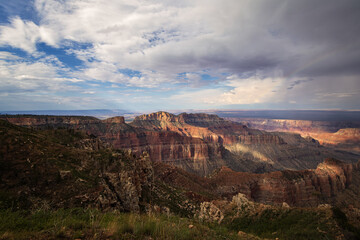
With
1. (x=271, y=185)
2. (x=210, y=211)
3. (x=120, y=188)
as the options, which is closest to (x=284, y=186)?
(x=271, y=185)

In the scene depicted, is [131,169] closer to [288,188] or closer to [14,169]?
[14,169]

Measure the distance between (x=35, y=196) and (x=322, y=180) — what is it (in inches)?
3759

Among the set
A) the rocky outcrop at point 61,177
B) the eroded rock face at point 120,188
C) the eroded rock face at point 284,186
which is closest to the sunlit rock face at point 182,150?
the eroded rock face at point 284,186

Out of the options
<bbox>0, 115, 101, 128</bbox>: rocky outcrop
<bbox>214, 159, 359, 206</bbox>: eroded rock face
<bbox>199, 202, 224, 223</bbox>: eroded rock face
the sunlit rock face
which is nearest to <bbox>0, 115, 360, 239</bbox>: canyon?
<bbox>199, 202, 224, 223</bbox>: eroded rock face

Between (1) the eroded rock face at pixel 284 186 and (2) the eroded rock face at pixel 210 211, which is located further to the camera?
(1) the eroded rock face at pixel 284 186

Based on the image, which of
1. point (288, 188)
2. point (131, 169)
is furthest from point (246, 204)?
point (288, 188)

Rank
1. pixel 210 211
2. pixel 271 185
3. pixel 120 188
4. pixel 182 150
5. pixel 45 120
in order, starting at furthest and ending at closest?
1. pixel 182 150
2. pixel 45 120
3. pixel 271 185
4. pixel 210 211
5. pixel 120 188

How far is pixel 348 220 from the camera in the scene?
53.9 feet

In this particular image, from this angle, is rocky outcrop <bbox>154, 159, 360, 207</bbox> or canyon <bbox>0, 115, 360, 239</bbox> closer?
canyon <bbox>0, 115, 360, 239</bbox>

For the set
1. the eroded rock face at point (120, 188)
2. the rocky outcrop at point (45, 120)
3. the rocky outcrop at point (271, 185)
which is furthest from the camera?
the rocky outcrop at point (45, 120)

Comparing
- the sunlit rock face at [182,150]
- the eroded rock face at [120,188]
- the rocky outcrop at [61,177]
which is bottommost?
the sunlit rock face at [182,150]

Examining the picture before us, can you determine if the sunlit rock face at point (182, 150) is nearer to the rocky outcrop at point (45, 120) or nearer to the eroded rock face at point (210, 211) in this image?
the rocky outcrop at point (45, 120)

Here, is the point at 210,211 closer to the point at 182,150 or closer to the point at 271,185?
the point at 271,185

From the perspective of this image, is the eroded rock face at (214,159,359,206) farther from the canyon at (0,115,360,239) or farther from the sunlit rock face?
the sunlit rock face
